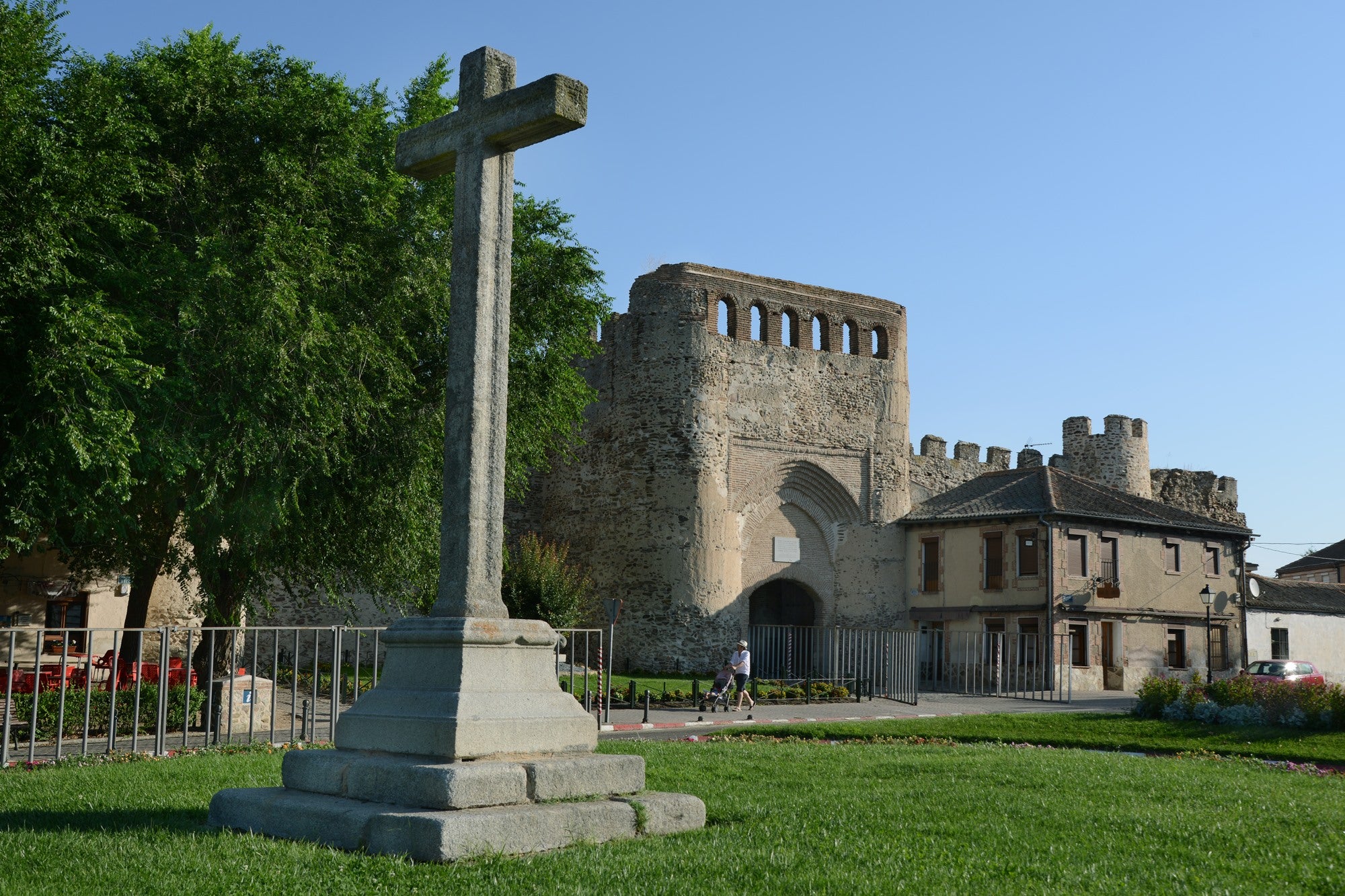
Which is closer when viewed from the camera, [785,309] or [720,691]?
[720,691]

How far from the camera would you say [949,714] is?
1970 cm

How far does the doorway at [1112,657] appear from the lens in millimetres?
30906

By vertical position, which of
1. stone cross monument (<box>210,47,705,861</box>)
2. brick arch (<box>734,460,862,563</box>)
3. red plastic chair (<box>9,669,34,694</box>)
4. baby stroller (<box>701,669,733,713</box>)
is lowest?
baby stroller (<box>701,669,733,713</box>)

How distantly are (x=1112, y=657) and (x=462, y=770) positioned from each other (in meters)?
28.9

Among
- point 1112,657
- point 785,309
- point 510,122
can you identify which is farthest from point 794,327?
point 510,122

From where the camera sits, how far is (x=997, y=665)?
29438 mm

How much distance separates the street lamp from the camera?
30.8 metres

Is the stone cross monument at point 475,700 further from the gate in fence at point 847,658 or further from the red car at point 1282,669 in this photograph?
the red car at point 1282,669

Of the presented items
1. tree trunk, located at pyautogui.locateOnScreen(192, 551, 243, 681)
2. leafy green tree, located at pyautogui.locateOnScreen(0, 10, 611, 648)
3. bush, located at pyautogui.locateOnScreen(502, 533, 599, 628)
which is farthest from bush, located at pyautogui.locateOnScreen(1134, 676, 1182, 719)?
tree trunk, located at pyautogui.locateOnScreen(192, 551, 243, 681)

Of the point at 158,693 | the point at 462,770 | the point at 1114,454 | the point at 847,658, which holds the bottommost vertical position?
the point at 847,658

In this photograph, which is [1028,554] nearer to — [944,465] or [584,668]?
[944,465]

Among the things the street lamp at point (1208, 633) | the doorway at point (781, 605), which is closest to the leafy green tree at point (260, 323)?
the doorway at point (781, 605)

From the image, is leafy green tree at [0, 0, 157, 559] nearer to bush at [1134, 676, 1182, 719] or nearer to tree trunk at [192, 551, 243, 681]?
tree trunk at [192, 551, 243, 681]

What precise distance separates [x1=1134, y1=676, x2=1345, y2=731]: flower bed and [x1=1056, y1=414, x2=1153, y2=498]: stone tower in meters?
21.2
